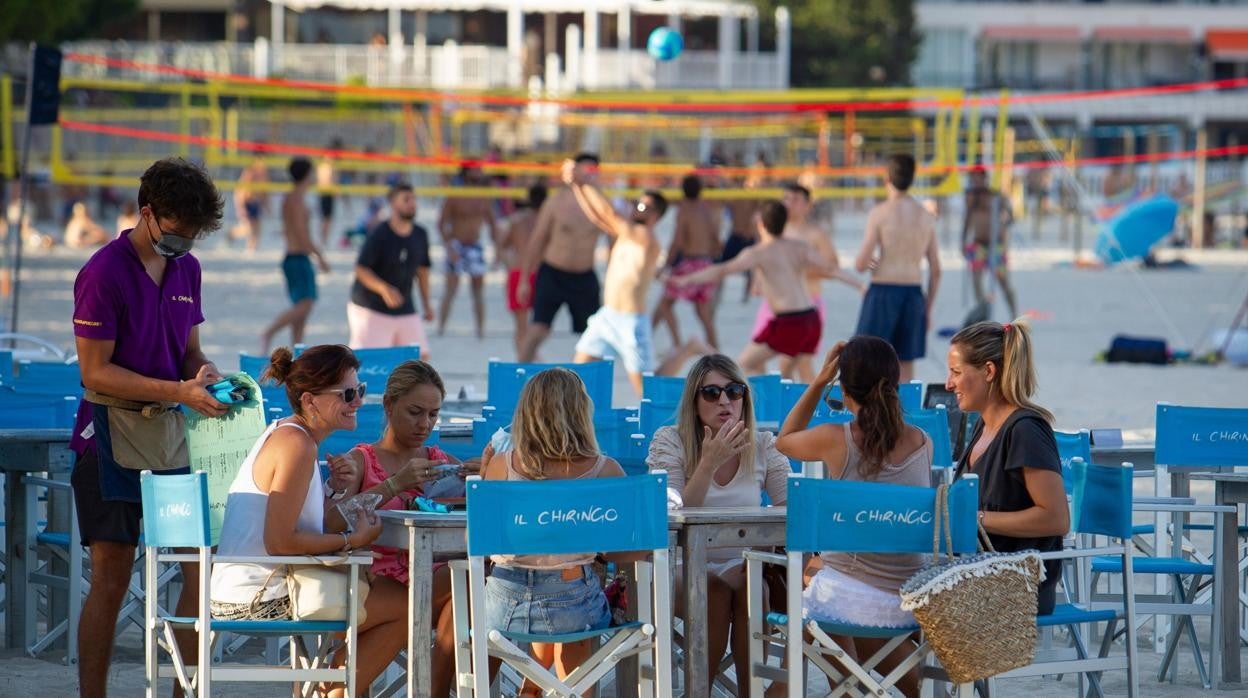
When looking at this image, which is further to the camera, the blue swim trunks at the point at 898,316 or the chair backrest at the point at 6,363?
the blue swim trunks at the point at 898,316

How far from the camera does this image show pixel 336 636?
188 inches

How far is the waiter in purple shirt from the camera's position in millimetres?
4652

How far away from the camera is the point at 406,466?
487cm

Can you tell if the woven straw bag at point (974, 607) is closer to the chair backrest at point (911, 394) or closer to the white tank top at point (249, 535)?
the white tank top at point (249, 535)

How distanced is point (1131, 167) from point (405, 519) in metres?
41.3

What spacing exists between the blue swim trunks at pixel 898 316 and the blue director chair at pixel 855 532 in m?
6.20

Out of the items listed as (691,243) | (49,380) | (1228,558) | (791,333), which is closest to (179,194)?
(49,380)

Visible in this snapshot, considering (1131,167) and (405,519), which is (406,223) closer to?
(405,519)

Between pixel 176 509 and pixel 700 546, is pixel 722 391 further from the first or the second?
pixel 176 509

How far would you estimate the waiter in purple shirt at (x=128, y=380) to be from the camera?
4.65 m

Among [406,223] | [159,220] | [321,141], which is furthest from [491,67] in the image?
[159,220]

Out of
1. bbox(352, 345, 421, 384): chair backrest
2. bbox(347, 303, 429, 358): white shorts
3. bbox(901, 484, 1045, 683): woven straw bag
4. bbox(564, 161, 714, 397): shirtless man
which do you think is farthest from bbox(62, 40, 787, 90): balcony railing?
bbox(901, 484, 1045, 683): woven straw bag

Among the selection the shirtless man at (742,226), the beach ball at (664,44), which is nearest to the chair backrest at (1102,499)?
the shirtless man at (742,226)

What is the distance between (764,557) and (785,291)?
235 inches
